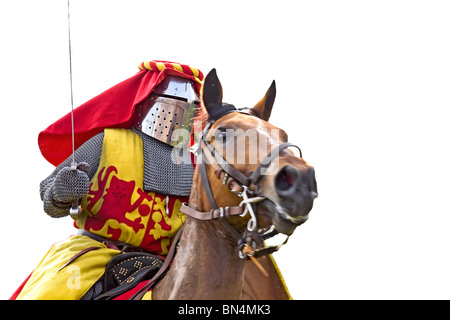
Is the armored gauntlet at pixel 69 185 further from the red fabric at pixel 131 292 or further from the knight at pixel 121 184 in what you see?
the red fabric at pixel 131 292

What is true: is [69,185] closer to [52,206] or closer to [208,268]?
Result: [52,206]

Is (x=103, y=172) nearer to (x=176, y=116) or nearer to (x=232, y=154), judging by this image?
(x=176, y=116)

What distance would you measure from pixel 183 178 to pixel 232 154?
4.26 feet

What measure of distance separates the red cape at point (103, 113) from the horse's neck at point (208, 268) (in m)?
1.52

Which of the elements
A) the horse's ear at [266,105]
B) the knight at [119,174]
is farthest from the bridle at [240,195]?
the knight at [119,174]

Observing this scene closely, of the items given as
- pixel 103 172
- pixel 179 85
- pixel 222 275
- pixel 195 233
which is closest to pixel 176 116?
pixel 179 85

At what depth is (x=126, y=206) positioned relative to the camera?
382 cm

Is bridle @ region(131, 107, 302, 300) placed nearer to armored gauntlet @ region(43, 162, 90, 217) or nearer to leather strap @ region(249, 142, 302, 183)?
leather strap @ region(249, 142, 302, 183)

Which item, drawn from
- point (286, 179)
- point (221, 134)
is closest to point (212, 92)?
point (221, 134)

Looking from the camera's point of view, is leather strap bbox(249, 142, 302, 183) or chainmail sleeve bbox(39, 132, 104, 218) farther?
chainmail sleeve bbox(39, 132, 104, 218)

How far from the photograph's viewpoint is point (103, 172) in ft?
12.6

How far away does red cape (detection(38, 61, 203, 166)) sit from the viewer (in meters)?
4.07

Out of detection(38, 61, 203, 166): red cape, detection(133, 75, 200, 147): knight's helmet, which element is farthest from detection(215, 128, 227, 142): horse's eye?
detection(38, 61, 203, 166): red cape

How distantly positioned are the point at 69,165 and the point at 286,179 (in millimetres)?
2029
